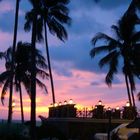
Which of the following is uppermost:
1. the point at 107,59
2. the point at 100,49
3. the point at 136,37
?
the point at 136,37

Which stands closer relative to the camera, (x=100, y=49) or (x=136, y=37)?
(x=136, y=37)

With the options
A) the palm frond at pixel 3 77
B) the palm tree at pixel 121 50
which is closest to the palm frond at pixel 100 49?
the palm tree at pixel 121 50

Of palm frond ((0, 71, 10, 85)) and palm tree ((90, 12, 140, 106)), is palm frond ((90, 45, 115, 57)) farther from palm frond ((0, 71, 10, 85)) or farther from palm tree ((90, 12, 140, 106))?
palm frond ((0, 71, 10, 85))

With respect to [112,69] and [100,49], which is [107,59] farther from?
[100,49]

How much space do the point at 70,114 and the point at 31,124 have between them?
30.7ft

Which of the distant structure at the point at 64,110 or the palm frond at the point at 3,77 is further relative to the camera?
the palm frond at the point at 3,77

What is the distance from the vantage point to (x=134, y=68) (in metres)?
57.6

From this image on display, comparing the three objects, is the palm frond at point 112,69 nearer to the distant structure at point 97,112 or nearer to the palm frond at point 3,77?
the distant structure at point 97,112

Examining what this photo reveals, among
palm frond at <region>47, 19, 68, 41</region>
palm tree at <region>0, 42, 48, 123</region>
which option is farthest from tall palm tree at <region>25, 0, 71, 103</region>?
palm tree at <region>0, 42, 48, 123</region>

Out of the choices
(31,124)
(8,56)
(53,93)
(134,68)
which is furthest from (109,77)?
(31,124)

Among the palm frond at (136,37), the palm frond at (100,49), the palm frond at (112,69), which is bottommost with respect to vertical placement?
the palm frond at (112,69)

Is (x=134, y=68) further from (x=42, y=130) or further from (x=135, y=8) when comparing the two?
(x=135, y=8)

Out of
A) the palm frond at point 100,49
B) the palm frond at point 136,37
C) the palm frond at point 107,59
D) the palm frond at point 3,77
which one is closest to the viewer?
the palm frond at point 136,37

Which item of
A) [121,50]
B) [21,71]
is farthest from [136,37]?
[21,71]
